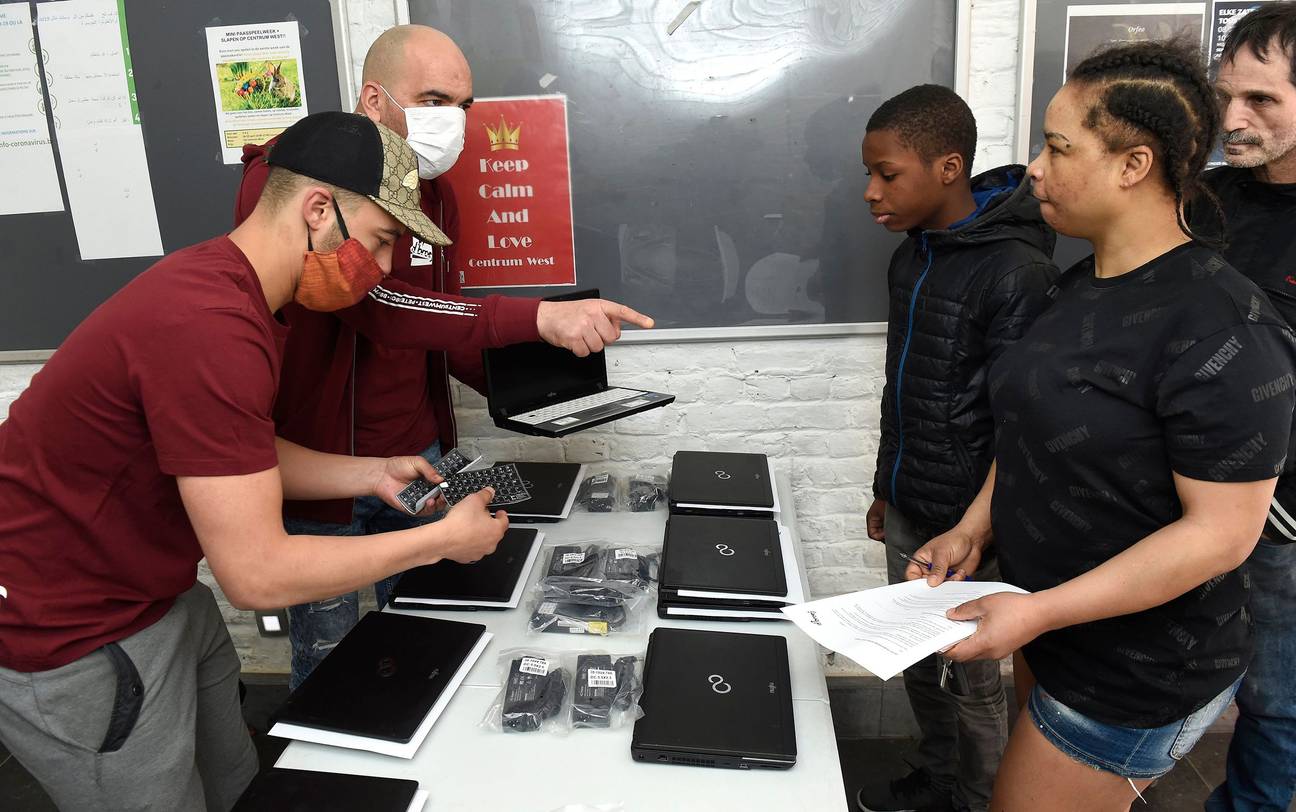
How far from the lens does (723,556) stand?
1340 mm

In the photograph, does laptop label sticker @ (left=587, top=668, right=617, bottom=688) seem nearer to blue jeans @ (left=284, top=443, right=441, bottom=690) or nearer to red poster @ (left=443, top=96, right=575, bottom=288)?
blue jeans @ (left=284, top=443, right=441, bottom=690)

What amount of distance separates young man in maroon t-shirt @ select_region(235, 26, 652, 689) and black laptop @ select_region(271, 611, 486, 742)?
31cm

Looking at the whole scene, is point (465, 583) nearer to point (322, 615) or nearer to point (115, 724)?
point (322, 615)

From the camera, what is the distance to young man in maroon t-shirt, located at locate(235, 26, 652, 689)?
1.43 meters

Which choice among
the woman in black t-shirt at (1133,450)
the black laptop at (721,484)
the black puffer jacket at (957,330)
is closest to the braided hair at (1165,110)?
the woman in black t-shirt at (1133,450)

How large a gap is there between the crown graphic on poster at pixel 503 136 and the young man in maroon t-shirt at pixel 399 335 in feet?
0.73

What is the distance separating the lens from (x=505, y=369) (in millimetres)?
1691

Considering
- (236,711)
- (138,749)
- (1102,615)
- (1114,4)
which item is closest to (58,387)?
(138,749)

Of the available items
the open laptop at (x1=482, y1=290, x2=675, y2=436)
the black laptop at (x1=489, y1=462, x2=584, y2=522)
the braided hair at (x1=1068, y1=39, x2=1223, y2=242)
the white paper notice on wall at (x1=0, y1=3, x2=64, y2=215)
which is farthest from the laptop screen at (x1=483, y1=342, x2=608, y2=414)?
the white paper notice on wall at (x1=0, y1=3, x2=64, y2=215)

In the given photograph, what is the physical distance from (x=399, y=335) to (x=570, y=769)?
2.81 ft

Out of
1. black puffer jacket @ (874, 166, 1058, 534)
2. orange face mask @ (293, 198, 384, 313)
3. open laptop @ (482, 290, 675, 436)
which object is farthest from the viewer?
open laptop @ (482, 290, 675, 436)

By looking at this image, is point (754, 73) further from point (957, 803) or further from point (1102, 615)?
point (957, 803)

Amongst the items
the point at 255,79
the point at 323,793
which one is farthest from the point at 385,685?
the point at 255,79

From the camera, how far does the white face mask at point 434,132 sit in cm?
156
